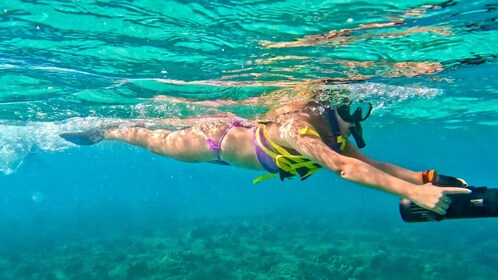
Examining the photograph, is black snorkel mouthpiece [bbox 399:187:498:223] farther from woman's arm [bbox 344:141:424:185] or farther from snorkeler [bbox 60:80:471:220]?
woman's arm [bbox 344:141:424:185]

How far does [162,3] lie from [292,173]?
4114 millimetres

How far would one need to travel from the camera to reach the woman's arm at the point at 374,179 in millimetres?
3875

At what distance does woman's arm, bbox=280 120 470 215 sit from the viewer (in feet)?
12.7

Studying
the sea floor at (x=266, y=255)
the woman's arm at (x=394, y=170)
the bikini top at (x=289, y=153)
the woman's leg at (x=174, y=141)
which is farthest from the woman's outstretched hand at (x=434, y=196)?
the sea floor at (x=266, y=255)

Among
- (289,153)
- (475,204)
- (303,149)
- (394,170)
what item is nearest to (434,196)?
(475,204)

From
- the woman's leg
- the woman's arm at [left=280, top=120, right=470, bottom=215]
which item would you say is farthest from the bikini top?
the woman's leg

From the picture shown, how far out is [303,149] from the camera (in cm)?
544

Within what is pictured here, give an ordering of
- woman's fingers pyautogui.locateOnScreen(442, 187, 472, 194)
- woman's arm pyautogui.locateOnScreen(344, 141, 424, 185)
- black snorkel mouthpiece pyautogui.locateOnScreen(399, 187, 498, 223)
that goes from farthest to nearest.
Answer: woman's arm pyautogui.locateOnScreen(344, 141, 424, 185) → black snorkel mouthpiece pyautogui.locateOnScreen(399, 187, 498, 223) → woman's fingers pyautogui.locateOnScreen(442, 187, 472, 194)

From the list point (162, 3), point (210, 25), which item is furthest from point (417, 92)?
point (162, 3)

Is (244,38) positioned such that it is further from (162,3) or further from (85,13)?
(85,13)

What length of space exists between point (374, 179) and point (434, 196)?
2.14 feet

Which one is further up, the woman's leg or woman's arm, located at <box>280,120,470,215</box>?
woman's arm, located at <box>280,120,470,215</box>

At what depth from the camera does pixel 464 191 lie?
12.4 ft

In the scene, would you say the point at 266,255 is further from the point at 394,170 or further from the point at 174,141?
the point at 394,170
